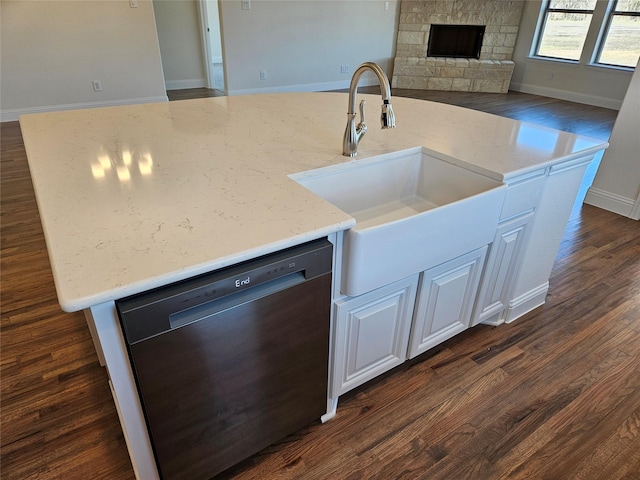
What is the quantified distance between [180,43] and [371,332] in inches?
243

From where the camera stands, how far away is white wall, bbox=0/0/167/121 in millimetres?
4445

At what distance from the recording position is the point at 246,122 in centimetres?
200

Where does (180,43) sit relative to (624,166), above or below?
above

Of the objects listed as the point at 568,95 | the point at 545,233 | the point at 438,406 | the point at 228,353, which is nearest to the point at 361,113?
the point at 228,353

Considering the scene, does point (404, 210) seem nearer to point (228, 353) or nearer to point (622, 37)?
point (228, 353)

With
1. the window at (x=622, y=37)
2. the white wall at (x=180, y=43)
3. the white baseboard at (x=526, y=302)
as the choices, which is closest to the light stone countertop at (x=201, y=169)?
the white baseboard at (x=526, y=302)

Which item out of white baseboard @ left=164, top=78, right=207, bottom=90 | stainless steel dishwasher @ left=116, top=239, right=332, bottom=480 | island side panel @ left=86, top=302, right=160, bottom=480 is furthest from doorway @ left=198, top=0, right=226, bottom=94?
island side panel @ left=86, top=302, right=160, bottom=480

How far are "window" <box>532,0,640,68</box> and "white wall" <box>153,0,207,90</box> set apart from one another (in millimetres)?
5262

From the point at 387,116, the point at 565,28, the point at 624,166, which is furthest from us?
the point at 565,28

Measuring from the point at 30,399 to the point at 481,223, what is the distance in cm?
184

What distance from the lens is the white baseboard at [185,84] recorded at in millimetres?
6461

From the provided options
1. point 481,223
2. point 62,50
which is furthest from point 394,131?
point 62,50

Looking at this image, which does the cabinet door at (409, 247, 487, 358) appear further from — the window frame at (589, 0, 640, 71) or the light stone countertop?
the window frame at (589, 0, 640, 71)

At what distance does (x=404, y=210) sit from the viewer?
1810 millimetres
